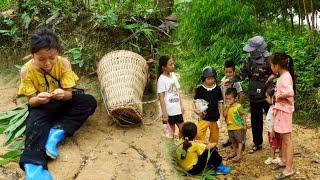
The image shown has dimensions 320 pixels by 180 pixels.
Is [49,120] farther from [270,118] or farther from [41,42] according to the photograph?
[270,118]

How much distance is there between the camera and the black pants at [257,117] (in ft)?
20.0

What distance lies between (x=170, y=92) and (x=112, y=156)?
1.28 meters

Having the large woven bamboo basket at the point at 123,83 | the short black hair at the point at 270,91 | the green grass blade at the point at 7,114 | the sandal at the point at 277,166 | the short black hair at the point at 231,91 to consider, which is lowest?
the sandal at the point at 277,166

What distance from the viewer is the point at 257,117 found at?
20.4ft

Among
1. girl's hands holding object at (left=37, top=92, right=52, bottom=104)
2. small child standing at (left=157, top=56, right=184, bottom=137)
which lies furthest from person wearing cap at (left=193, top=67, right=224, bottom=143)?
girl's hands holding object at (left=37, top=92, right=52, bottom=104)

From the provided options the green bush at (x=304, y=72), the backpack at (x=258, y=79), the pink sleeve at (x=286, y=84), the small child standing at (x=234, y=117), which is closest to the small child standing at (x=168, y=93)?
the small child standing at (x=234, y=117)

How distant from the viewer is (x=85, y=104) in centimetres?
470

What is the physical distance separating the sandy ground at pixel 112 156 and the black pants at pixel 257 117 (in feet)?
1.68

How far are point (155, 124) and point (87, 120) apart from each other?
29.3 inches

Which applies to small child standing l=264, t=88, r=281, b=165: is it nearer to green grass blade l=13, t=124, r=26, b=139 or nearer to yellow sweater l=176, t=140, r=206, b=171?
yellow sweater l=176, t=140, r=206, b=171

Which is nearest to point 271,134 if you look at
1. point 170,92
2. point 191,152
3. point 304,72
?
point 191,152

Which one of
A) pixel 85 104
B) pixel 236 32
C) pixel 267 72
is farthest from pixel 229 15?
pixel 85 104

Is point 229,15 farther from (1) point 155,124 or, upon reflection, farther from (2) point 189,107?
(1) point 155,124

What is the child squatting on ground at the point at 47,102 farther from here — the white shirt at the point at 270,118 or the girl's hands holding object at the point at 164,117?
the white shirt at the point at 270,118
